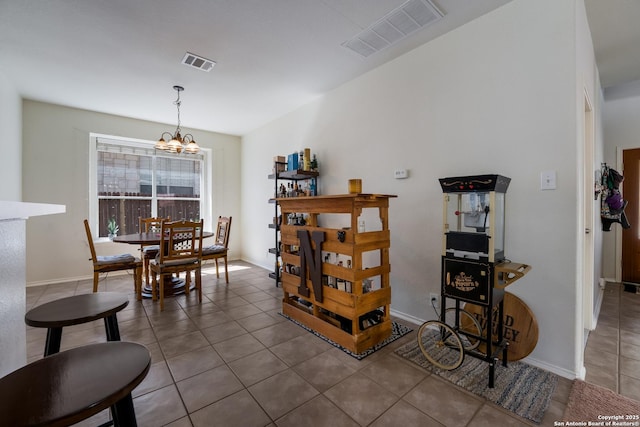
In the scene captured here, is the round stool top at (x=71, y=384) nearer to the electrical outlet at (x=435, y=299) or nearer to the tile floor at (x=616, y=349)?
the electrical outlet at (x=435, y=299)

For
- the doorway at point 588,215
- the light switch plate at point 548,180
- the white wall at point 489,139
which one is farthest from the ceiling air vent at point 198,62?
the doorway at point 588,215

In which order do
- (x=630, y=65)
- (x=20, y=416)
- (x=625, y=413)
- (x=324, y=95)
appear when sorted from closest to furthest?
(x=20, y=416)
(x=625, y=413)
(x=630, y=65)
(x=324, y=95)

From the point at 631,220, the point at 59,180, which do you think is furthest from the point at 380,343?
the point at 59,180

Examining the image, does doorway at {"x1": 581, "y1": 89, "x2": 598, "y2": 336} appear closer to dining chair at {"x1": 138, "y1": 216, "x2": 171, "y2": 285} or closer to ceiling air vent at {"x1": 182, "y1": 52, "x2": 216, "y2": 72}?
ceiling air vent at {"x1": 182, "y1": 52, "x2": 216, "y2": 72}

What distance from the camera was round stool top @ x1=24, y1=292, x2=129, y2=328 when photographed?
1.15m

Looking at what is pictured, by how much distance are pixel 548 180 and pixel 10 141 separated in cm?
567

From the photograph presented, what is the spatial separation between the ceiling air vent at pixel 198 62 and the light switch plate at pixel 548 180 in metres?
3.20

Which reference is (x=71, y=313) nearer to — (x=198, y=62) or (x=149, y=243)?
(x=149, y=243)

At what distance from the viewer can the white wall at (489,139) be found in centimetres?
188

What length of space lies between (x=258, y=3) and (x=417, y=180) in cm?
199

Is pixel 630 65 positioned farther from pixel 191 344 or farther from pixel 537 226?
pixel 191 344

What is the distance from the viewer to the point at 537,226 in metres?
1.98

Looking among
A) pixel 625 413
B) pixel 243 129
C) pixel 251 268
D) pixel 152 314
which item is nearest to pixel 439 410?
pixel 625 413

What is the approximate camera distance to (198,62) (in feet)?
9.56
